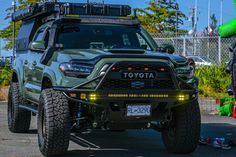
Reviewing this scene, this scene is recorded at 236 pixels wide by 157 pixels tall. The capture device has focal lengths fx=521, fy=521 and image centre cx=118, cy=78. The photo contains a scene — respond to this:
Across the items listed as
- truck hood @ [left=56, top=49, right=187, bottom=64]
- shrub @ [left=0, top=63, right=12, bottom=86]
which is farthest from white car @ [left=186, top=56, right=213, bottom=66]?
truck hood @ [left=56, top=49, right=187, bottom=64]

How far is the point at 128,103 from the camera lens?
6656mm

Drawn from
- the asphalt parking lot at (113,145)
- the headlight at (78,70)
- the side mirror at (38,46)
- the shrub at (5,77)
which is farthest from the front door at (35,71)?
the shrub at (5,77)

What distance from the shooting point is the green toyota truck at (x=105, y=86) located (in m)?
6.59

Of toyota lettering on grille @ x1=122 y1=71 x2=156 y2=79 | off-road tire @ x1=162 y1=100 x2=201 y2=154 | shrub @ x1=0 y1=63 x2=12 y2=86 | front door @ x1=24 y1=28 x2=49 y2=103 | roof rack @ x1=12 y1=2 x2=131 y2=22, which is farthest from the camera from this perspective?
shrub @ x1=0 y1=63 x2=12 y2=86

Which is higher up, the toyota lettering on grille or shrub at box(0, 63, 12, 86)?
the toyota lettering on grille

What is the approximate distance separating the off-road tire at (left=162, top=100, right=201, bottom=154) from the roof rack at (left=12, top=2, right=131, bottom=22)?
2.40 m

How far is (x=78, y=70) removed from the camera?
262 inches

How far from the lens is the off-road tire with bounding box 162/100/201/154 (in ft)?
24.0

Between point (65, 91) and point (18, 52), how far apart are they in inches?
164

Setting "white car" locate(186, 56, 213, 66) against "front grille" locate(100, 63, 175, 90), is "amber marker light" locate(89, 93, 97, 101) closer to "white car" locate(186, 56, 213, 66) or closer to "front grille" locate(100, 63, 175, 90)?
"front grille" locate(100, 63, 175, 90)

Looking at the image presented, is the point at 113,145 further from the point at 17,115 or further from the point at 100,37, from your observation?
the point at 17,115

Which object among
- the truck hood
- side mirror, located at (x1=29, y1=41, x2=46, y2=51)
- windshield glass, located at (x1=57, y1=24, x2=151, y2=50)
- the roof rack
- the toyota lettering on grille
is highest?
the roof rack

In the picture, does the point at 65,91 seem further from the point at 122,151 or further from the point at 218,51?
the point at 218,51

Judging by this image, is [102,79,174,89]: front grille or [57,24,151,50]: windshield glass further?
[57,24,151,50]: windshield glass
